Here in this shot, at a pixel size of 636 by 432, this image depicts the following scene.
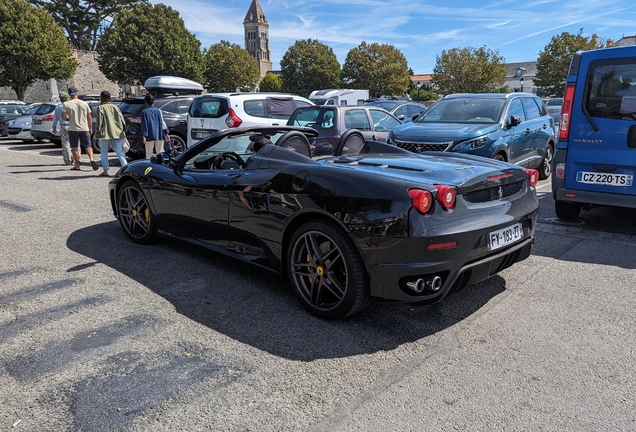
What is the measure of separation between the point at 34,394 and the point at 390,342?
203 centimetres

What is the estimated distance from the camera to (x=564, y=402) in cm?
249

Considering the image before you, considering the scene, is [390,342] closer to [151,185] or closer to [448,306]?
[448,306]

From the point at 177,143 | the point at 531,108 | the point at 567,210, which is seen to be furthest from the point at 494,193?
the point at 177,143

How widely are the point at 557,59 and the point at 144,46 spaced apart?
43.1 m

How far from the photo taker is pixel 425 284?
3.03 metres

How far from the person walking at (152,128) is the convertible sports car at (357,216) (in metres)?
5.72

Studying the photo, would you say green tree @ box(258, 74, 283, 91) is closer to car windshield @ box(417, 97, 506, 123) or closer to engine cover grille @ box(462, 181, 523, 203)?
car windshield @ box(417, 97, 506, 123)

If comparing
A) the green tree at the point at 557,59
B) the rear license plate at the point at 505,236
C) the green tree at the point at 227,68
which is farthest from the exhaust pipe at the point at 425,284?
the green tree at the point at 227,68

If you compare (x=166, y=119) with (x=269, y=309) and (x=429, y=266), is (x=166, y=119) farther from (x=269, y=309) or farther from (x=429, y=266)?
(x=429, y=266)

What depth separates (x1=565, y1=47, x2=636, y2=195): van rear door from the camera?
17.7 ft

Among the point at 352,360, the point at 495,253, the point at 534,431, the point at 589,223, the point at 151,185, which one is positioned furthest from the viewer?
the point at 589,223

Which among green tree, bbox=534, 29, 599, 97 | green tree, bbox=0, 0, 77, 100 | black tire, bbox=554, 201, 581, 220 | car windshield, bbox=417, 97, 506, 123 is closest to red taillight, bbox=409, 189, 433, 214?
black tire, bbox=554, 201, 581, 220

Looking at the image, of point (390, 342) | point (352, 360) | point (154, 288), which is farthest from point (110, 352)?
point (390, 342)

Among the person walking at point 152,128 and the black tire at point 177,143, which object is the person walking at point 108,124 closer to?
the person walking at point 152,128
